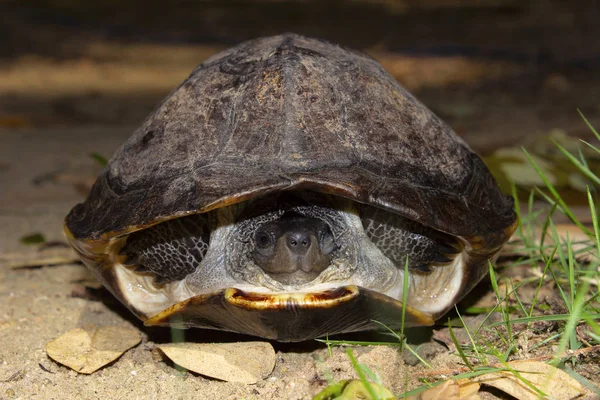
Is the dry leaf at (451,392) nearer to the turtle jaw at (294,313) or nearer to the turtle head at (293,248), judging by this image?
the turtle jaw at (294,313)

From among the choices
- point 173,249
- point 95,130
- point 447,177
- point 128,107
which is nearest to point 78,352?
point 173,249

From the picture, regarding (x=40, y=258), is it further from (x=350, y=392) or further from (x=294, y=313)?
(x=350, y=392)

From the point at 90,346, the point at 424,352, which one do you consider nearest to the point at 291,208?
the point at 424,352

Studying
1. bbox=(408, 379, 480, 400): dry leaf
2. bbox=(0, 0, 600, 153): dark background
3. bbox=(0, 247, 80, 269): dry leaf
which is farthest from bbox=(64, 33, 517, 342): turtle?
bbox=(0, 0, 600, 153): dark background

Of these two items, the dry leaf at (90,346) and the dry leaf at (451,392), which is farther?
the dry leaf at (90,346)

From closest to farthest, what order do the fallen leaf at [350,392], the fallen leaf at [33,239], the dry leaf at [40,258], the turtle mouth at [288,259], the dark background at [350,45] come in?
the fallen leaf at [350,392] → the turtle mouth at [288,259] → the dry leaf at [40,258] → the fallen leaf at [33,239] → the dark background at [350,45]

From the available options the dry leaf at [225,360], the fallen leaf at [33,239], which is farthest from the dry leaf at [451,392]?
the fallen leaf at [33,239]

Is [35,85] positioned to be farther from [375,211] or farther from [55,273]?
[375,211]

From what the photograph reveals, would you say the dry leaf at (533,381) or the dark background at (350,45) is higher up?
the dry leaf at (533,381)
